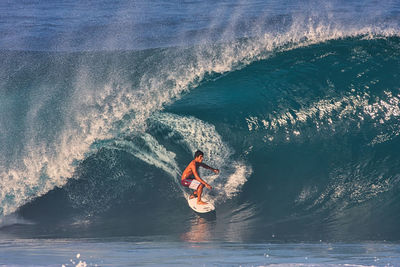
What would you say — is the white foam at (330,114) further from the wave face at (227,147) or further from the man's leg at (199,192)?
the man's leg at (199,192)

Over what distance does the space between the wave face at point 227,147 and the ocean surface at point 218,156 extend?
27 millimetres

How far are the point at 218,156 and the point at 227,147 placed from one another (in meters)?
0.32

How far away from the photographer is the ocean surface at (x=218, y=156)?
611cm

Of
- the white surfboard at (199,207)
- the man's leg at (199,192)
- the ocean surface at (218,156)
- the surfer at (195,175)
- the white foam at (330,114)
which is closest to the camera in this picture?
the ocean surface at (218,156)

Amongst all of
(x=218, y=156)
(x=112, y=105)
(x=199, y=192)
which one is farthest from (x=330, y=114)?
(x=112, y=105)

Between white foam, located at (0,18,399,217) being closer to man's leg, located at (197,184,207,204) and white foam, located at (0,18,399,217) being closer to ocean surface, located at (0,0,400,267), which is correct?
ocean surface, located at (0,0,400,267)

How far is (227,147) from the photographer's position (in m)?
8.38

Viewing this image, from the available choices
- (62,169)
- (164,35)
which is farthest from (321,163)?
(164,35)

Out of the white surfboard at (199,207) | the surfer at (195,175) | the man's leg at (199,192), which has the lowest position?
the white surfboard at (199,207)

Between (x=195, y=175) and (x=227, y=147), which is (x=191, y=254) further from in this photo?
(x=227, y=147)

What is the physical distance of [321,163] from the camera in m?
8.34

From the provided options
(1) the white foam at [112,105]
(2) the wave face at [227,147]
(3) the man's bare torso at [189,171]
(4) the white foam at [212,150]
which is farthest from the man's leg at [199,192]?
(1) the white foam at [112,105]

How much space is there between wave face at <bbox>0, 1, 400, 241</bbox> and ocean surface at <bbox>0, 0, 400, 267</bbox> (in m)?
0.03

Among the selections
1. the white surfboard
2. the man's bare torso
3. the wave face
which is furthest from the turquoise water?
the man's bare torso
